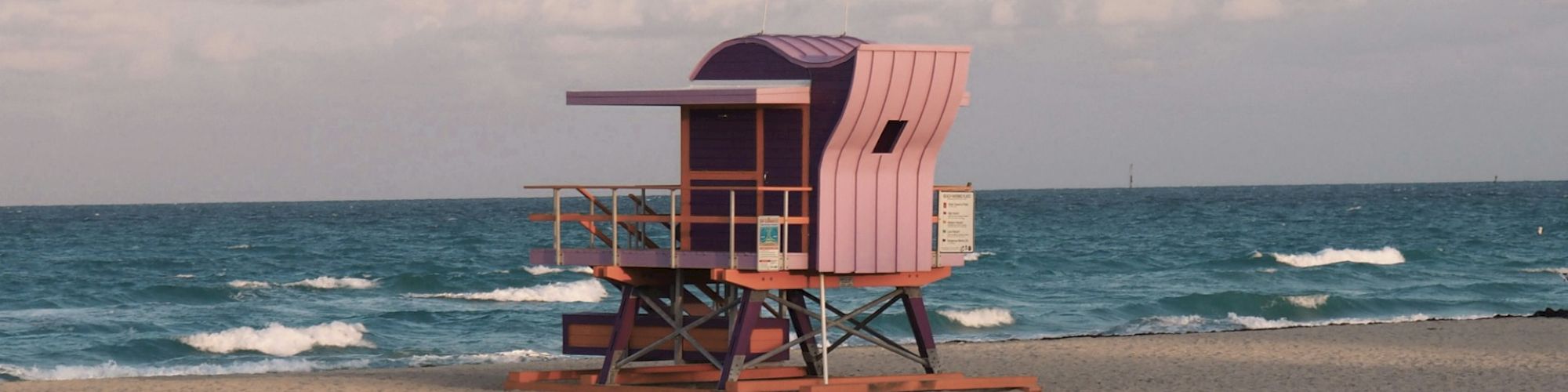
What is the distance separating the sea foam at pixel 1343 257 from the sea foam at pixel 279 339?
2933cm

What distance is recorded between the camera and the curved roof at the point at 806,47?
16.6 meters

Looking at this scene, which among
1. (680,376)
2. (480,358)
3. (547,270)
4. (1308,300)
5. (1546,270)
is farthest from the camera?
(547,270)

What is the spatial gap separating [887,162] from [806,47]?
120 cm

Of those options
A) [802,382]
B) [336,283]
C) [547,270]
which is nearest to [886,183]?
[802,382]

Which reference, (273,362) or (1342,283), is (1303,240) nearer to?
(1342,283)

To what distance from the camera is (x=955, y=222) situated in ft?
58.2

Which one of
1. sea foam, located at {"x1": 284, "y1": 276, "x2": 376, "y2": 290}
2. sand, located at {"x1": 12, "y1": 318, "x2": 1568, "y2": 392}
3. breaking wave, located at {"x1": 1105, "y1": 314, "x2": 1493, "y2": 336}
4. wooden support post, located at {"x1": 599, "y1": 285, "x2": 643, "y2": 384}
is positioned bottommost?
sea foam, located at {"x1": 284, "y1": 276, "x2": 376, "y2": 290}

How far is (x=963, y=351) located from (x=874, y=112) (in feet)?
31.2

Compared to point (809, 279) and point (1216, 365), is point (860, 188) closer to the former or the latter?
point (809, 279)

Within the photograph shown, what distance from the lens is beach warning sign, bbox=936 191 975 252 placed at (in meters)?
17.6

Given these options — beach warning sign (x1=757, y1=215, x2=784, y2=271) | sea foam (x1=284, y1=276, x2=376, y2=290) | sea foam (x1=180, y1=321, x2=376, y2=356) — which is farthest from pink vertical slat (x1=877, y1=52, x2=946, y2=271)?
sea foam (x1=284, y1=276, x2=376, y2=290)

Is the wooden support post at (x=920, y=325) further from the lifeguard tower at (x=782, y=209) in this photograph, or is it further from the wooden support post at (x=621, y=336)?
the wooden support post at (x=621, y=336)

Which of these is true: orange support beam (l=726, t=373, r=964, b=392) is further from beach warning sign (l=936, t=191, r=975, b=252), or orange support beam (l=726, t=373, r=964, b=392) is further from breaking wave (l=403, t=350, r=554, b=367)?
breaking wave (l=403, t=350, r=554, b=367)

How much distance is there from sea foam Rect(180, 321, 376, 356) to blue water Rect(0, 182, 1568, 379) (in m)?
0.04
